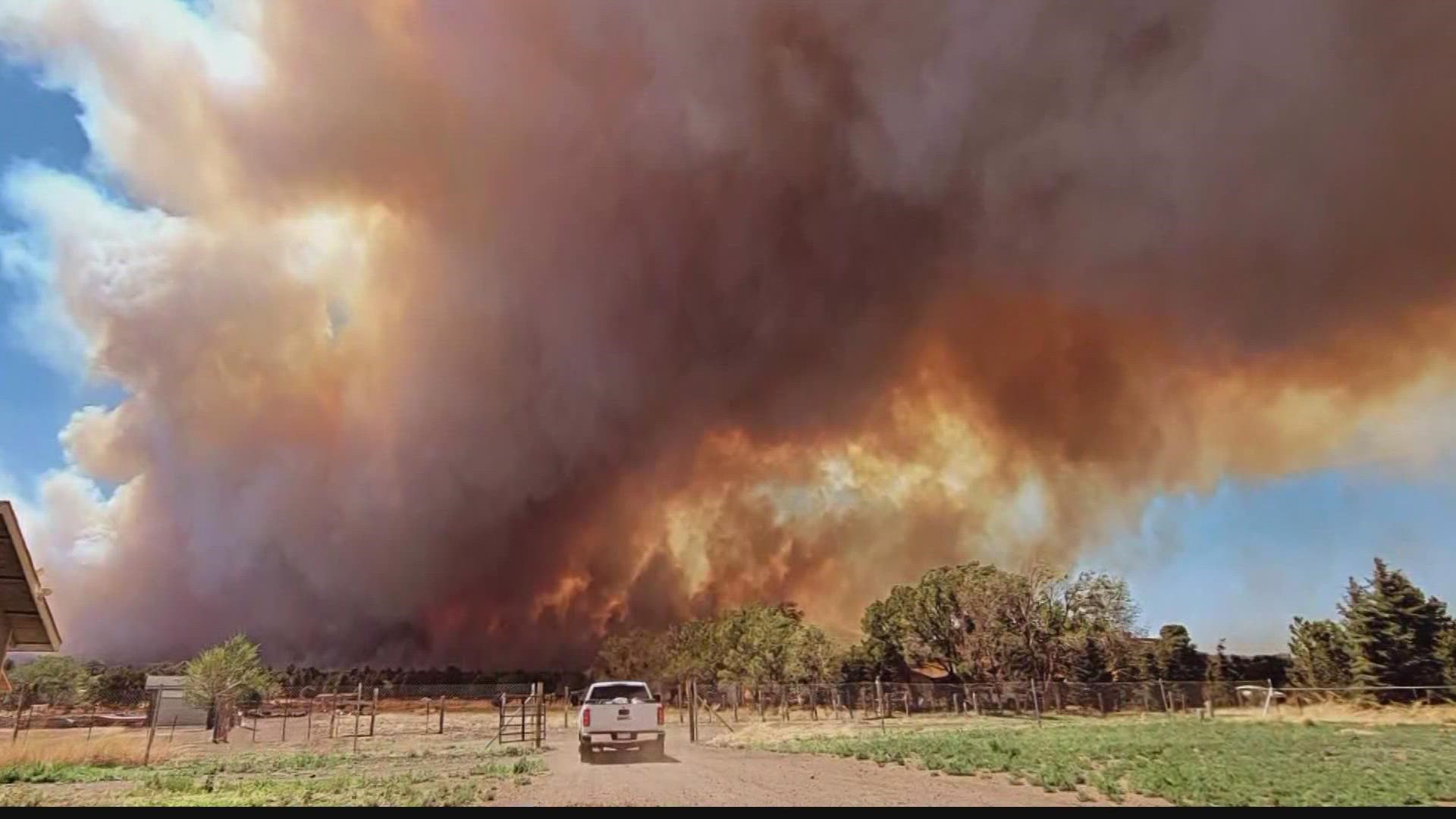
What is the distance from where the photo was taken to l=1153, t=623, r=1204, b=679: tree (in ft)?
122

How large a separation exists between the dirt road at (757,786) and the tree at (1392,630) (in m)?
23.2

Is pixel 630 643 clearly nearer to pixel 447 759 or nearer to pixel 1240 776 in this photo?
pixel 447 759

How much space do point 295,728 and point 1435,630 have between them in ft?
138

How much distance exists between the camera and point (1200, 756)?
14734 mm

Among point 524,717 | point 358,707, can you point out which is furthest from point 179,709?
point 524,717

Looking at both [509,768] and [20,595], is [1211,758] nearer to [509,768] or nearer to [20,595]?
[509,768]

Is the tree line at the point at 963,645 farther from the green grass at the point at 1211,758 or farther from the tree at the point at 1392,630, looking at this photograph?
the green grass at the point at 1211,758

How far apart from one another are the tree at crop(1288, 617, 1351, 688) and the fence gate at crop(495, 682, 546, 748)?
2851cm

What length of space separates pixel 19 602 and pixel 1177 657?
147 ft

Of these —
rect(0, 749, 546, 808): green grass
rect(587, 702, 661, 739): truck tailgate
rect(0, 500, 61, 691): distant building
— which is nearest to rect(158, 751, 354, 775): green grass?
rect(0, 749, 546, 808): green grass

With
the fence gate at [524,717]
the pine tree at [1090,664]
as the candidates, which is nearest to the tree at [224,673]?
the fence gate at [524,717]

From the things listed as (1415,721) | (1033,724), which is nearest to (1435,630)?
(1415,721)

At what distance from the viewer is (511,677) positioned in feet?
69.9

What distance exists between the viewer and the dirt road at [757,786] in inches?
433
